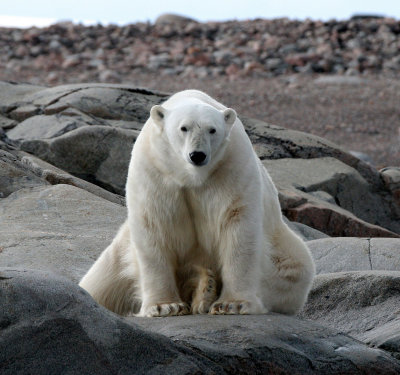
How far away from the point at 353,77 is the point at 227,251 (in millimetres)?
15936

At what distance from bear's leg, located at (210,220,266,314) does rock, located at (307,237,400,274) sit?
217 centimetres

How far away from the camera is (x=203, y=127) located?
4.14 metres

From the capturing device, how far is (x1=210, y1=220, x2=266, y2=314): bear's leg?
427 centimetres

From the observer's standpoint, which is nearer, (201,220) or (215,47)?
(201,220)

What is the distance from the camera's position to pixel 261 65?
2045cm

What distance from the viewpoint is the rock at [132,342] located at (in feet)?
10.9

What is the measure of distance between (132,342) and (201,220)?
104 cm

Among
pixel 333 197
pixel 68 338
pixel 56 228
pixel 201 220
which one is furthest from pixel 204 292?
pixel 333 197

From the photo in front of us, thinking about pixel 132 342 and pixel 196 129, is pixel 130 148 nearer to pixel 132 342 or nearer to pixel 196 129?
pixel 196 129

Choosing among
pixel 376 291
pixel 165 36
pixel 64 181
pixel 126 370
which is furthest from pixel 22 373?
pixel 165 36

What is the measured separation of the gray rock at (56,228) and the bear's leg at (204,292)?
123 centimetres

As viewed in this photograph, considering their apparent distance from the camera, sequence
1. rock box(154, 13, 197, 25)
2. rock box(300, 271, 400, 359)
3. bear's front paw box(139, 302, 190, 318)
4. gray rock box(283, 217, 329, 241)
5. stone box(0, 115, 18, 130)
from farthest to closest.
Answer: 1. rock box(154, 13, 197, 25)
2. stone box(0, 115, 18, 130)
3. gray rock box(283, 217, 329, 241)
4. rock box(300, 271, 400, 359)
5. bear's front paw box(139, 302, 190, 318)

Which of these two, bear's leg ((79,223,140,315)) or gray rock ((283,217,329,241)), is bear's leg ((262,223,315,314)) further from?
gray rock ((283,217,329,241))

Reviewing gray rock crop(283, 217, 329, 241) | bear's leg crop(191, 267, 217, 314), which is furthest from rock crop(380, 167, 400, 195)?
bear's leg crop(191, 267, 217, 314)
